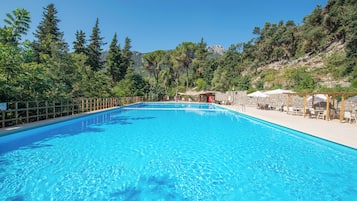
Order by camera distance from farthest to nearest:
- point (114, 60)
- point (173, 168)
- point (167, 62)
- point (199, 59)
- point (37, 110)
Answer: point (199, 59) < point (167, 62) < point (114, 60) < point (37, 110) < point (173, 168)

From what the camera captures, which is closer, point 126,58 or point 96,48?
point 96,48

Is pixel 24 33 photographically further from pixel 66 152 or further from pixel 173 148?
pixel 173 148

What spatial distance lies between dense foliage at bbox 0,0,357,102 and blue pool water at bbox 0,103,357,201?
298 cm

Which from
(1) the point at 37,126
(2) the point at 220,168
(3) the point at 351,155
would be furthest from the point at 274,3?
(1) the point at 37,126

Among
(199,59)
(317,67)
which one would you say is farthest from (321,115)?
(199,59)

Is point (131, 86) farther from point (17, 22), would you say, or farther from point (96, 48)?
point (17, 22)

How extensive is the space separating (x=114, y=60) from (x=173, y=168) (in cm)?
3099

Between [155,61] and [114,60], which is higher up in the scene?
[155,61]

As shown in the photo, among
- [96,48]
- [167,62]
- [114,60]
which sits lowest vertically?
[114,60]

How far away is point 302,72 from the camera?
22125mm

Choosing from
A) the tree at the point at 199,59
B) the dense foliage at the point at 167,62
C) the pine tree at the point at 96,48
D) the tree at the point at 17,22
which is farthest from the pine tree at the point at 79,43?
the tree at the point at 17,22

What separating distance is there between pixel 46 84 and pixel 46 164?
232 inches

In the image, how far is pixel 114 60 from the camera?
3225 centimetres

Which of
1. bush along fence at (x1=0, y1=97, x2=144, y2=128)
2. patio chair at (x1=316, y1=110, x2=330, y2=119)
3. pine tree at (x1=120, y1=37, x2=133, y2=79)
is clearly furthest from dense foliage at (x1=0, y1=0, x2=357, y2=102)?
patio chair at (x1=316, y1=110, x2=330, y2=119)
